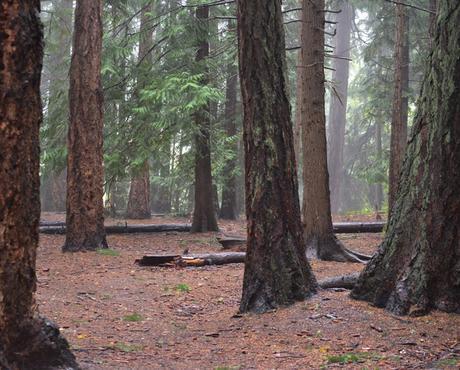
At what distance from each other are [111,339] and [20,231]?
8.51ft

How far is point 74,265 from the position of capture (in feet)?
34.1

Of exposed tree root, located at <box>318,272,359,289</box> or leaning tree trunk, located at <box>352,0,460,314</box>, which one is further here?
exposed tree root, located at <box>318,272,359,289</box>

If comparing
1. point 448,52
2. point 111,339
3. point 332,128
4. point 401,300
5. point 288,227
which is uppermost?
point 332,128

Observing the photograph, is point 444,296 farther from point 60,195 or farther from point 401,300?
point 60,195

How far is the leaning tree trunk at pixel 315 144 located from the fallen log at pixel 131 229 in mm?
6607

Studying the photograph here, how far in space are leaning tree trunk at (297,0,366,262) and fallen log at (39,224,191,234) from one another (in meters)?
6.61

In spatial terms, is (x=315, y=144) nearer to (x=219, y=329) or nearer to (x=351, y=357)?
(x=219, y=329)

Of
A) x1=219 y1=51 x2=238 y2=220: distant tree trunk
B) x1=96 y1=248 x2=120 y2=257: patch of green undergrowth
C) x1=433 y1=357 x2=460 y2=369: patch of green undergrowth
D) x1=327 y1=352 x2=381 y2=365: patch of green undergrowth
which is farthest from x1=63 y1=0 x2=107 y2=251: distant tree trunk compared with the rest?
x1=433 y1=357 x2=460 y2=369: patch of green undergrowth

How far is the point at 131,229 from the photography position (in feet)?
54.1

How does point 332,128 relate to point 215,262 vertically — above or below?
above

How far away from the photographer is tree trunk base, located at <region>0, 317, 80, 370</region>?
371 cm

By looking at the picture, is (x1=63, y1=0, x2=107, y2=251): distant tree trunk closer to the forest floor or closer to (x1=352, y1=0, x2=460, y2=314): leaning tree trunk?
the forest floor

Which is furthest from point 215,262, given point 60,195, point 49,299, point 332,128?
point 332,128

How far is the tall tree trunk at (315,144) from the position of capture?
35.9 ft
